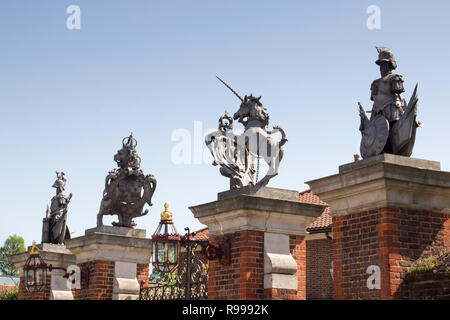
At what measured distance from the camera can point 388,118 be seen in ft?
30.0

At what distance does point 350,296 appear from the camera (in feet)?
28.7

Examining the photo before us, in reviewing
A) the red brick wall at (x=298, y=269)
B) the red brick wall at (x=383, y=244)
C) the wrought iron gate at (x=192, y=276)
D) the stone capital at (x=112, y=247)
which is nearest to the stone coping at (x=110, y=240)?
the stone capital at (x=112, y=247)

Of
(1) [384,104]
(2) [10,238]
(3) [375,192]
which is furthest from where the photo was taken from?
(2) [10,238]

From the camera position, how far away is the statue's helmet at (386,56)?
937 cm

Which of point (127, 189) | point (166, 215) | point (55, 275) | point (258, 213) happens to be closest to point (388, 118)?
point (258, 213)

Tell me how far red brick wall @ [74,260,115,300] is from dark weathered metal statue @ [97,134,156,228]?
2.59 feet

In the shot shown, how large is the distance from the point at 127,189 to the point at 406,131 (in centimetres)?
663

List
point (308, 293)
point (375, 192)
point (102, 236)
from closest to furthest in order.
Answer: point (375, 192), point (102, 236), point (308, 293)

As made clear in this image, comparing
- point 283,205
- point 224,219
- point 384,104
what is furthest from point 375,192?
point 224,219

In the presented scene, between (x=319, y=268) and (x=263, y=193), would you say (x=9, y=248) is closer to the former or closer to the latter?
(x=319, y=268)

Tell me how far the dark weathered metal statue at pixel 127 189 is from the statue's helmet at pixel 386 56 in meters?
6.14
